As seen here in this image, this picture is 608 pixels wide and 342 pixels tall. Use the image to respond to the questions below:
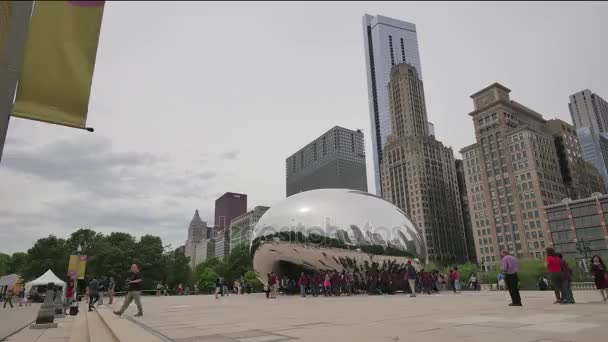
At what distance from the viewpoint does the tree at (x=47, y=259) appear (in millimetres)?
60062

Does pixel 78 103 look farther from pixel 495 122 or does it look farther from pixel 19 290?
pixel 495 122

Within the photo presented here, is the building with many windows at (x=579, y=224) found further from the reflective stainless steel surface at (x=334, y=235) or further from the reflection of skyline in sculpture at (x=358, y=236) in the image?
the reflection of skyline in sculpture at (x=358, y=236)

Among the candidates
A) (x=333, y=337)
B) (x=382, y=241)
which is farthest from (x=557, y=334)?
(x=382, y=241)

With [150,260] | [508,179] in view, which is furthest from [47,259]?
[508,179]

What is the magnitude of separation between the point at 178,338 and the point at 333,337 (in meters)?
2.43

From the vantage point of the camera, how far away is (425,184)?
139625mm

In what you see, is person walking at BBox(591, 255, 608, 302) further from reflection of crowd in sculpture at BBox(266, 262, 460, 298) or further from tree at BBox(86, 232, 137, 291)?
tree at BBox(86, 232, 137, 291)

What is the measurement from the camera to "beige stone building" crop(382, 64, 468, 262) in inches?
5408

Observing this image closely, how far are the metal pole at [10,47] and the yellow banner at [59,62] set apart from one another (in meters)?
0.45

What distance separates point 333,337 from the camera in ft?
16.4

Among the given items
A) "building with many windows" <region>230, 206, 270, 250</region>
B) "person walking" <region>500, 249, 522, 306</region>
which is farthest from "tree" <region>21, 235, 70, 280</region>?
"building with many windows" <region>230, 206, 270, 250</region>

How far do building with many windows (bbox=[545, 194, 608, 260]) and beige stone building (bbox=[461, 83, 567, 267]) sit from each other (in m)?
4.49

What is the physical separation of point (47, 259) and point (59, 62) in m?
71.2

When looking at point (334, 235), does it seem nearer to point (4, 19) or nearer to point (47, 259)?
point (4, 19)
